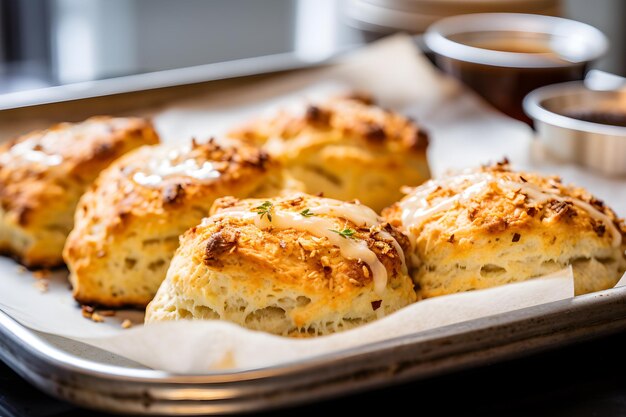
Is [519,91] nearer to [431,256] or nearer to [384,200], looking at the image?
[384,200]

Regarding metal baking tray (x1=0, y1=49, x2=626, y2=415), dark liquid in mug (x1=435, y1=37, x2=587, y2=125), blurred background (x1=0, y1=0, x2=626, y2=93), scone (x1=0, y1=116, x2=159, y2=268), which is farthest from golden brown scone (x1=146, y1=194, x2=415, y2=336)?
blurred background (x1=0, y1=0, x2=626, y2=93)

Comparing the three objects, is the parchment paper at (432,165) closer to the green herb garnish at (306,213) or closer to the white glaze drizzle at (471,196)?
the white glaze drizzle at (471,196)

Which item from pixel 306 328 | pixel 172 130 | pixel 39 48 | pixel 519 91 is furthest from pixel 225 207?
pixel 39 48

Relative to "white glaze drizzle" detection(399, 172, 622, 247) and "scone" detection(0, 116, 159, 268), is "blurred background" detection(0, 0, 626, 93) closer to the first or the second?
"scone" detection(0, 116, 159, 268)

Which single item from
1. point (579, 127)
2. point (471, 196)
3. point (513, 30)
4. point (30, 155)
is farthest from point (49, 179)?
point (513, 30)

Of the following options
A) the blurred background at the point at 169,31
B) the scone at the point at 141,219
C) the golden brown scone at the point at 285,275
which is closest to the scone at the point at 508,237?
the golden brown scone at the point at 285,275

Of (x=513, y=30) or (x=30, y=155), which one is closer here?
(x=30, y=155)

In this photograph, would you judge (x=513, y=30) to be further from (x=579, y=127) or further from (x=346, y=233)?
(x=346, y=233)
